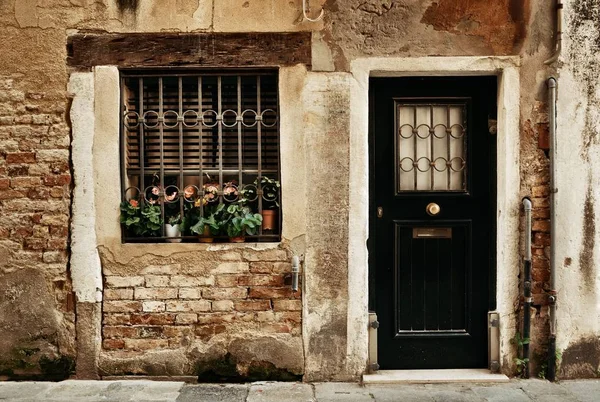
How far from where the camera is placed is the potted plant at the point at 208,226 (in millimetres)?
4715

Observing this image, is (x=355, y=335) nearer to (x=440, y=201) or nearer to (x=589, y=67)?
(x=440, y=201)

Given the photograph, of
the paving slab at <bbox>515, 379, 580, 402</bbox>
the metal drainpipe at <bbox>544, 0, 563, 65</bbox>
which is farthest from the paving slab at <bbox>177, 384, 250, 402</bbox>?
the metal drainpipe at <bbox>544, 0, 563, 65</bbox>

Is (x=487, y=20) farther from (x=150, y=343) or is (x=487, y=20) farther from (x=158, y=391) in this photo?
(x=158, y=391)

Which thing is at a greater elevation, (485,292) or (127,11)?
(127,11)

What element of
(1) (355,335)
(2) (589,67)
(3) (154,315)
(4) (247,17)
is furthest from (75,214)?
(2) (589,67)

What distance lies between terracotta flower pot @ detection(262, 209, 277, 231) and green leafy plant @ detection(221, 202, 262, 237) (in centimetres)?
8

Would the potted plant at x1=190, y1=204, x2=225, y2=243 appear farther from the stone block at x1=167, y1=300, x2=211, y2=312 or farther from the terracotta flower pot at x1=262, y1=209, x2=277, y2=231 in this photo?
the stone block at x1=167, y1=300, x2=211, y2=312

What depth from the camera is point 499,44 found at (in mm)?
4715

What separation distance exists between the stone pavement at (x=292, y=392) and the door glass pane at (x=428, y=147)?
163cm

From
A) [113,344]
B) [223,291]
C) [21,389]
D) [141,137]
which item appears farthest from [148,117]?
[21,389]

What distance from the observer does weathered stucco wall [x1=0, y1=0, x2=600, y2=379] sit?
4680 mm

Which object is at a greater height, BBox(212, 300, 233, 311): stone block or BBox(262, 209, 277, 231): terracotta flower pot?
BBox(262, 209, 277, 231): terracotta flower pot

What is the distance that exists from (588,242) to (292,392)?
2698 mm

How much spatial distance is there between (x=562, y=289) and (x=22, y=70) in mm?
4754
